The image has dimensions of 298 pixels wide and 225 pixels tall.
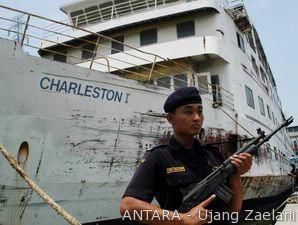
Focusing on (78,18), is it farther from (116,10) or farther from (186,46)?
(186,46)

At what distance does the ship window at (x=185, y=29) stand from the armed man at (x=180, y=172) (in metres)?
9.62

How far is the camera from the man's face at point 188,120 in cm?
217

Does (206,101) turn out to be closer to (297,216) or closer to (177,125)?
(297,216)

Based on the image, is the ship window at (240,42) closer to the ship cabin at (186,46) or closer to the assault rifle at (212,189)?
the ship cabin at (186,46)

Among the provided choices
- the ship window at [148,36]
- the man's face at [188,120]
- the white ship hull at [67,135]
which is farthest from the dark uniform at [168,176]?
the ship window at [148,36]

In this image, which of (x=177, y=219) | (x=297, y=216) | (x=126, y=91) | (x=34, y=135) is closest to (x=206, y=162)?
(x=177, y=219)

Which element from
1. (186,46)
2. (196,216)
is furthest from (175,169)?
(186,46)

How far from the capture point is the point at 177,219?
1770 millimetres

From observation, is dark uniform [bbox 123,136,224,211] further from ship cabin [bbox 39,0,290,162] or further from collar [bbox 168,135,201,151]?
ship cabin [bbox 39,0,290,162]

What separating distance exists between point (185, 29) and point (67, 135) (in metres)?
7.42

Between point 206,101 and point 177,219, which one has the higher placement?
→ point 206,101

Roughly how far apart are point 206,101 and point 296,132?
2268 inches

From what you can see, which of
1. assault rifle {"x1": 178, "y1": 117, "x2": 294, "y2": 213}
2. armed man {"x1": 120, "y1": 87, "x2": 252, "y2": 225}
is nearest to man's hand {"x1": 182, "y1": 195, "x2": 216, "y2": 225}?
armed man {"x1": 120, "y1": 87, "x2": 252, "y2": 225}

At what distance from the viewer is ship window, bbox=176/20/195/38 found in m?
11.5
